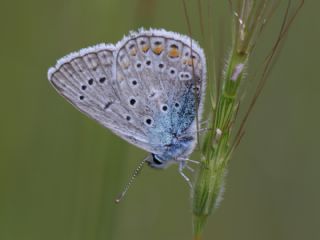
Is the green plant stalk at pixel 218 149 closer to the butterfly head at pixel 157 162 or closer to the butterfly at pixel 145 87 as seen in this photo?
the butterfly at pixel 145 87

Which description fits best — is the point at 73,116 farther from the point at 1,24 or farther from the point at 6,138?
the point at 1,24

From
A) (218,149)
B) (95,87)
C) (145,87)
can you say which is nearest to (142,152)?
(145,87)

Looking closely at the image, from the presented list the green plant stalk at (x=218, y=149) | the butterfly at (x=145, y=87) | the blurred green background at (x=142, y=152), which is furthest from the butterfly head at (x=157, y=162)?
the green plant stalk at (x=218, y=149)

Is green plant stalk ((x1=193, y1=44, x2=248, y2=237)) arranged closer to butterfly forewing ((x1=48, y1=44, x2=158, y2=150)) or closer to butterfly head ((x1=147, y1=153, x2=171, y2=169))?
butterfly forewing ((x1=48, y1=44, x2=158, y2=150))

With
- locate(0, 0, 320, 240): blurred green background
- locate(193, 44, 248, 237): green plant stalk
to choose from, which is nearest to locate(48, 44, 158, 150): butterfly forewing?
locate(0, 0, 320, 240): blurred green background

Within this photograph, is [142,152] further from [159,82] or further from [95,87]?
[95,87]
